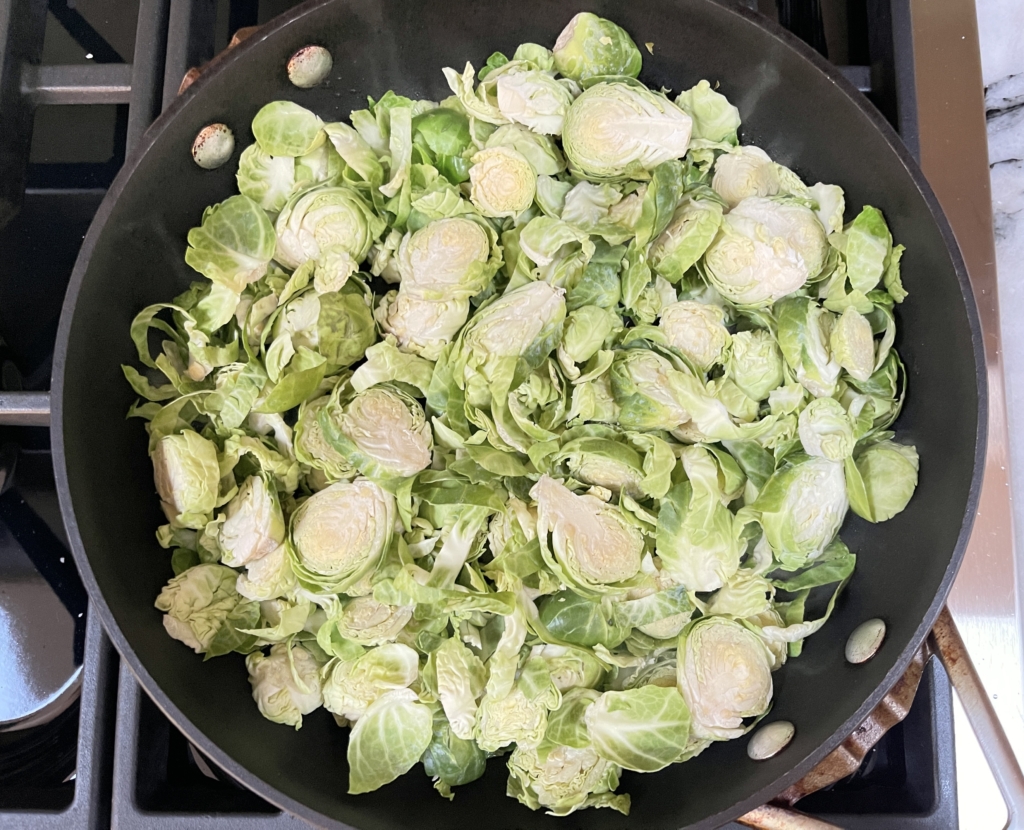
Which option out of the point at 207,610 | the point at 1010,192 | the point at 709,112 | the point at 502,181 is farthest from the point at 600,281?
the point at 1010,192

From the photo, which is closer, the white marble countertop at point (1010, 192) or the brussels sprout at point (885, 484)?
the brussels sprout at point (885, 484)

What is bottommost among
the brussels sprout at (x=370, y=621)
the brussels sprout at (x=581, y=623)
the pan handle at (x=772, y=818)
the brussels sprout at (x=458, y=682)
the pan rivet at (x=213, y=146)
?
the pan handle at (x=772, y=818)

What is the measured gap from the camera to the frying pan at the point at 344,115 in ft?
3.30

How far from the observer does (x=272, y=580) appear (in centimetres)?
115

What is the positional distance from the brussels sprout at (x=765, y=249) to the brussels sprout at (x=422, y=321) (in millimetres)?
394

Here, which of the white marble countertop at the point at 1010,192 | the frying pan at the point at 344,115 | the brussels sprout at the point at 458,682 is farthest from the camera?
the white marble countertop at the point at 1010,192

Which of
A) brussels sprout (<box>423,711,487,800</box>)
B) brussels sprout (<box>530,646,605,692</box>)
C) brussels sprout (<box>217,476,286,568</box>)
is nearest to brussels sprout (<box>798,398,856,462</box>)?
brussels sprout (<box>530,646,605,692</box>)

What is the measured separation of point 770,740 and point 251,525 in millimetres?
804

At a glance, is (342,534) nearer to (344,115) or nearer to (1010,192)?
(344,115)

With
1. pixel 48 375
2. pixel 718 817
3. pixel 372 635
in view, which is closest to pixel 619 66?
pixel 372 635

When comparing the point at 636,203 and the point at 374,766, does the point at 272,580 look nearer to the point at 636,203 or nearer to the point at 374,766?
the point at 374,766

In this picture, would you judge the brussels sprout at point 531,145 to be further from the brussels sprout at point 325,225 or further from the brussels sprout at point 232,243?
the brussels sprout at point 232,243

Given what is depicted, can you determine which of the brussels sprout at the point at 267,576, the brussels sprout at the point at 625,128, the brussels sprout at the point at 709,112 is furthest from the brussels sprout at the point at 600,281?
the brussels sprout at the point at 267,576

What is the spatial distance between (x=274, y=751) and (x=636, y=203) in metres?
0.96
